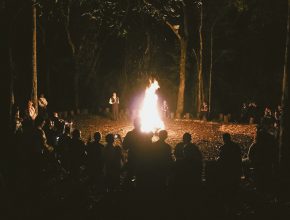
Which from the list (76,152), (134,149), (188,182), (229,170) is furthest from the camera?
(76,152)

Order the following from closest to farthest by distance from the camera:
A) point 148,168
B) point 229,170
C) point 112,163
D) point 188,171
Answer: point 188,171
point 148,168
point 229,170
point 112,163

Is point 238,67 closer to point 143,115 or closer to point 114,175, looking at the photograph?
point 143,115

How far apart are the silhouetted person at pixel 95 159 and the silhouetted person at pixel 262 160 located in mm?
3688

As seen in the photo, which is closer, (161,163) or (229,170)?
(161,163)

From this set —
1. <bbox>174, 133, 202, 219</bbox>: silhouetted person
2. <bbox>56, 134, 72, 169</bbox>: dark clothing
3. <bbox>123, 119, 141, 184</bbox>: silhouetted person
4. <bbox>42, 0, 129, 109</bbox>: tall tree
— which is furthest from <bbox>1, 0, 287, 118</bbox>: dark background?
<bbox>174, 133, 202, 219</bbox>: silhouetted person

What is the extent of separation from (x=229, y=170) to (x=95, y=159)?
318cm

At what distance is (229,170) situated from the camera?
994cm

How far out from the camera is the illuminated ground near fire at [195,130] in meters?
18.3

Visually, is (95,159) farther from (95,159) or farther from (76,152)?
(76,152)

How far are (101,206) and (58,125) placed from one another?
4.61m

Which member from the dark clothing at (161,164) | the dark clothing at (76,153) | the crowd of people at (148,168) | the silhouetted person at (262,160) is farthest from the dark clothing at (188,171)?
the dark clothing at (76,153)

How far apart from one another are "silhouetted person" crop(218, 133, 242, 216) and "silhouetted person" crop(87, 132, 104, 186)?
111 inches

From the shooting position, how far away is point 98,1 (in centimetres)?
1842

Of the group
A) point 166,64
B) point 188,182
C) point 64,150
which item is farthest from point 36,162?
point 166,64
